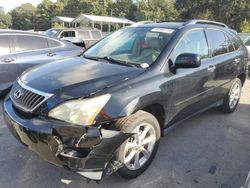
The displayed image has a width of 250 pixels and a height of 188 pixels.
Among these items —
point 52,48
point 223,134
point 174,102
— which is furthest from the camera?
point 52,48

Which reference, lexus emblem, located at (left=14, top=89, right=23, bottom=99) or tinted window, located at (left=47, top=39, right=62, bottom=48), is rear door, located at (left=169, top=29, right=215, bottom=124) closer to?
lexus emblem, located at (left=14, top=89, right=23, bottom=99)

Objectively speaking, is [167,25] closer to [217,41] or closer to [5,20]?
[217,41]

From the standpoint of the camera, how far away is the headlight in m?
2.61

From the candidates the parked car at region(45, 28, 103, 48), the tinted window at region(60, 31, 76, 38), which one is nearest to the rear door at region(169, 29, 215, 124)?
the parked car at region(45, 28, 103, 48)

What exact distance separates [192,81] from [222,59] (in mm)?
1123

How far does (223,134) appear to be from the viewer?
4.55 m

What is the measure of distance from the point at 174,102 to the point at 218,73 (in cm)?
136

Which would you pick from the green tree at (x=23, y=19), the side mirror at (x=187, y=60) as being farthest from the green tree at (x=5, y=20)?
the side mirror at (x=187, y=60)

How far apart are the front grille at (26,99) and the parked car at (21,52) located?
266 cm

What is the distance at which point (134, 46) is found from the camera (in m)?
3.87

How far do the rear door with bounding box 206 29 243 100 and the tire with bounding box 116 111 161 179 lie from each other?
181cm

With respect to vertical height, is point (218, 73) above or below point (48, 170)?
above

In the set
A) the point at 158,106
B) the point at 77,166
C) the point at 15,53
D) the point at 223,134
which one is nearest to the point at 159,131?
the point at 158,106

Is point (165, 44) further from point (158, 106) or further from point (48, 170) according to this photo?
point (48, 170)
